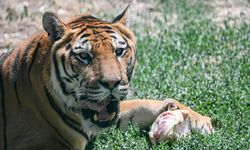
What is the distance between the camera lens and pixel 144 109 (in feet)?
19.3

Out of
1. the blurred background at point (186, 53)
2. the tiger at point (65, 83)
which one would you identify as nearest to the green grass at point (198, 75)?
the blurred background at point (186, 53)

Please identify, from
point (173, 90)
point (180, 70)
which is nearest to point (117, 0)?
point (180, 70)

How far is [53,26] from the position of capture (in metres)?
5.00

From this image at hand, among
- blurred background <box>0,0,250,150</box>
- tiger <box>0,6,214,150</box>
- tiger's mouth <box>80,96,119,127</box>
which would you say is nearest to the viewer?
tiger <box>0,6,214,150</box>

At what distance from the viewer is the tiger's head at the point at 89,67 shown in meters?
4.79

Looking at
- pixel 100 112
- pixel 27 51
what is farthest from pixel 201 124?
pixel 27 51

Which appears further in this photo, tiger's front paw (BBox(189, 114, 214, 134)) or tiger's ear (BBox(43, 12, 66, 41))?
tiger's front paw (BBox(189, 114, 214, 134))

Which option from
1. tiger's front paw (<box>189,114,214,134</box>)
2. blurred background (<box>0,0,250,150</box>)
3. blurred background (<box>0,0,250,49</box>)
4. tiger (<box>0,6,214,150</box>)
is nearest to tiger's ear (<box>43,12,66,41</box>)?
tiger (<box>0,6,214,150</box>)

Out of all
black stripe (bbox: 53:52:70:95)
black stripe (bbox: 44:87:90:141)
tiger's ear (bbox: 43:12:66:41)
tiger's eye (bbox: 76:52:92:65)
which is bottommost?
black stripe (bbox: 44:87:90:141)

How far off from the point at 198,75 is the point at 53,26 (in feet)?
7.40

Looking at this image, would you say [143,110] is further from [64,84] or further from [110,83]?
[110,83]

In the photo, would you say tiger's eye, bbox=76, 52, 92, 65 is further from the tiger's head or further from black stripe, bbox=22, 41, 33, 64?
black stripe, bbox=22, 41, 33, 64

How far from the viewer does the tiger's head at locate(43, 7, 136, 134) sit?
4785mm

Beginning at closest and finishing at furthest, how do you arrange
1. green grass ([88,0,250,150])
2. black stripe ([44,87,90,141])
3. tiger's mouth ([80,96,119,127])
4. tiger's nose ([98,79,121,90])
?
1. tiger's nose ([98,79,121,90])
2. tiger's mouth ([80,96,119,127])
3. black stripe ([44,87,90,141])
4. green grass ([88,0,250,150])
